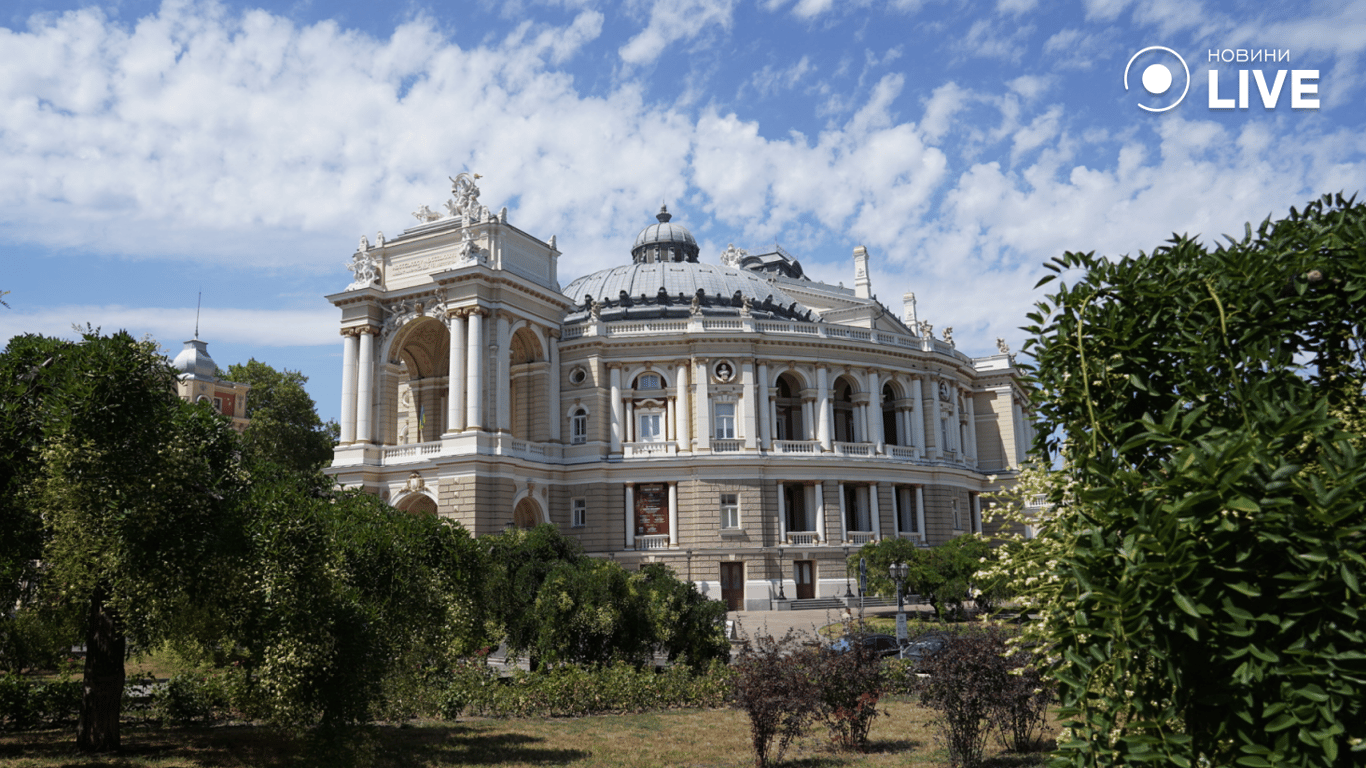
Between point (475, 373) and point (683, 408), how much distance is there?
1176 cm

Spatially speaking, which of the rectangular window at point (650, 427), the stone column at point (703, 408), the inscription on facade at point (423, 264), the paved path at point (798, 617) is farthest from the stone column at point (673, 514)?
the inscription on facade at point (423, 264)

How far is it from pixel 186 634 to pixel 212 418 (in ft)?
11.1

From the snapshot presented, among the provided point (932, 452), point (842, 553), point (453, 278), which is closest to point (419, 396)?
point (453, 278)

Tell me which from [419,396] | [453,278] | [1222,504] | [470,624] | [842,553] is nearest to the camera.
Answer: [1222,504]

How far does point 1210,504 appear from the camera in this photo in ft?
16.5

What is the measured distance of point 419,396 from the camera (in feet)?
183

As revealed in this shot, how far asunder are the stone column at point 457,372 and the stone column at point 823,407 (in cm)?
1980

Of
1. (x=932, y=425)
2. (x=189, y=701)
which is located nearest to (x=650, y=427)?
(x=932, y=425)

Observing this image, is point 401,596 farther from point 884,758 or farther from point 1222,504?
point 1222,504

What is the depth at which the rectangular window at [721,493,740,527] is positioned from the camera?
4947 centimetres

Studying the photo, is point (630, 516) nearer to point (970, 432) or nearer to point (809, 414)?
point (809, 414)

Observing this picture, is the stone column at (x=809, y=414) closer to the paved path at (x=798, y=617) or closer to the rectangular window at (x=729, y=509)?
the rectangular window at (x=729, y=509)

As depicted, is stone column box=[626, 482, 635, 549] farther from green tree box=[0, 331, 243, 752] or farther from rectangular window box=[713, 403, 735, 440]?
green tree box=[0, 331, 243, 752]

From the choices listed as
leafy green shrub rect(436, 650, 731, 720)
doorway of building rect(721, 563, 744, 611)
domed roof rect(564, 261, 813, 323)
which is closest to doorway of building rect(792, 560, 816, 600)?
doorway of building rect(721, 563, 744, 611)
